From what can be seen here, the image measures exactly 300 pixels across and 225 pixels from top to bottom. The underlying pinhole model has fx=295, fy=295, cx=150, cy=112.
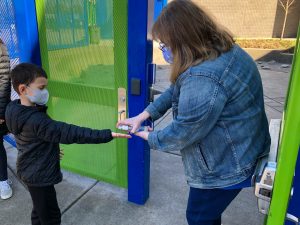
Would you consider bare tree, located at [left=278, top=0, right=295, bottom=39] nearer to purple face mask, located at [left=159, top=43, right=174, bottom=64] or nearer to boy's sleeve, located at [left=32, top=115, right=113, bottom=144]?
purple face mask, located at [left=159, top=43, right=174, bottom=64]

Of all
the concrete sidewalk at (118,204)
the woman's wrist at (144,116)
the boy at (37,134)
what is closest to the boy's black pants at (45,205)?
the boy at (37,134)

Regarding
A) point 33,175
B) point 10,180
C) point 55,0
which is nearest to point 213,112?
point 33,175

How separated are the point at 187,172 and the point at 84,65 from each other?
1455 mm

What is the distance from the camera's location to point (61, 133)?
181cm

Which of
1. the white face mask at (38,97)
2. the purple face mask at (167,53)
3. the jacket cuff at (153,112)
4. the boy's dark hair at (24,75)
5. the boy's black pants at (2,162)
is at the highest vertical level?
the purple face mask at (167,53)

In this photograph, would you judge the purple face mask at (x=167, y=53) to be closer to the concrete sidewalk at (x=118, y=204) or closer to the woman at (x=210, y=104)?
the woman at (x=210, y=104)

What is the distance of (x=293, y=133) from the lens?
92 cm

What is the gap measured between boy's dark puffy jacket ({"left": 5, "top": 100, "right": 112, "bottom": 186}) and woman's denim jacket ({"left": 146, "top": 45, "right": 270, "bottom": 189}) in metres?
0.53

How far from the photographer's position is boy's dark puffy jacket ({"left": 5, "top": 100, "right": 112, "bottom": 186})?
71.5 inches

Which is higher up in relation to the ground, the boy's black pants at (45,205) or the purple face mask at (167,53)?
the purple face mask at (167,53)

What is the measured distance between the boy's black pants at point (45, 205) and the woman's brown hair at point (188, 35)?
1249 mm

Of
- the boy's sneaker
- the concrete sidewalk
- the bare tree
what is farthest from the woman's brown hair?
the bare tree

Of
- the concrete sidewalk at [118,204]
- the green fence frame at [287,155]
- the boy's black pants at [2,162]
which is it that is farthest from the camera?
the boy's black pants at [2,162]

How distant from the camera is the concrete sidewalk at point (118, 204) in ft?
8.19
